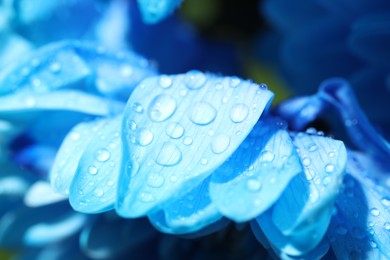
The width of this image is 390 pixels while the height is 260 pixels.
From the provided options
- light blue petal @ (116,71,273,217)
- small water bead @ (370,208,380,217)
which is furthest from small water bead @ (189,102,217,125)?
small water bead @ (370,208,380,217)

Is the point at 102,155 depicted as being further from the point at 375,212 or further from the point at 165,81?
the point at 375,212

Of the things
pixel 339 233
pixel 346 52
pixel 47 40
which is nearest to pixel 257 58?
pixel 346 52

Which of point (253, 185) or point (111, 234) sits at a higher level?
point (253, 185)

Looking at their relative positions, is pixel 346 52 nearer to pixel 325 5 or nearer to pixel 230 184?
pixel 325 5

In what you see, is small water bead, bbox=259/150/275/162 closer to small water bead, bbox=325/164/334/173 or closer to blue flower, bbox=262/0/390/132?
small water bead, bbox=325/164/334/173

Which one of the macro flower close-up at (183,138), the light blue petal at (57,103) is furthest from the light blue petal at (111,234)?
the light blue petal at (57,103)

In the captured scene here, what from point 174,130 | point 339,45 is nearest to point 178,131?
point 174,130
